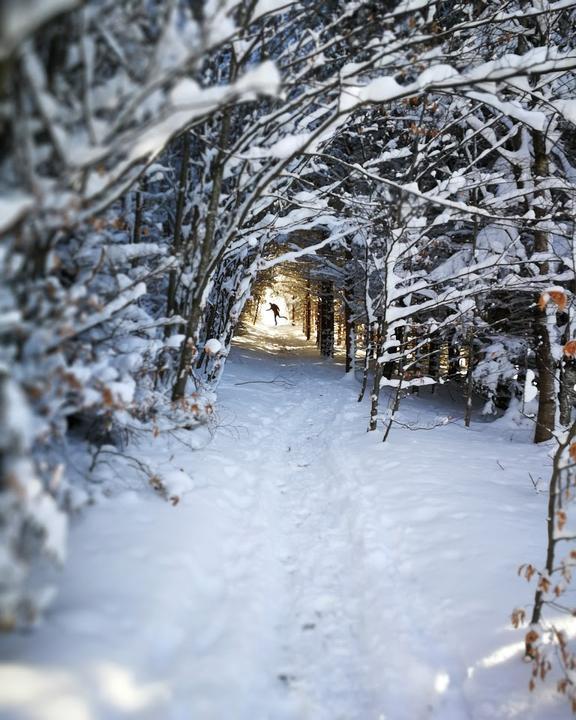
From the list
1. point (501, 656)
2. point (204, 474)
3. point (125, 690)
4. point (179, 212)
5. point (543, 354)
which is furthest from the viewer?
point (543, 354)

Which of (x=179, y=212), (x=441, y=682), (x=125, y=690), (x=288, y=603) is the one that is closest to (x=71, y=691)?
(x=125, y=690)

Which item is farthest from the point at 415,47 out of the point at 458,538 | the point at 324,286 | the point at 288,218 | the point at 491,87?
the point at 324,286

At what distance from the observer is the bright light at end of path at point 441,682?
229 cm

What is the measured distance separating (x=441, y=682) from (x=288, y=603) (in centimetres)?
112

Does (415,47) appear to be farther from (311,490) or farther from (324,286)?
(324,286)

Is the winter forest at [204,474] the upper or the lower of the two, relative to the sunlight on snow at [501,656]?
upper

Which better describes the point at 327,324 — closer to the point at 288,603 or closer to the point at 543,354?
the point at 543,354

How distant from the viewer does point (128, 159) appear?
2.14 metres

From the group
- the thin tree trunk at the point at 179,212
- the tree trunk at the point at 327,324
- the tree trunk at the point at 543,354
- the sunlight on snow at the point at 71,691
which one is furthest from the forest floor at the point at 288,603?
the tree trunk at the point at 327,324

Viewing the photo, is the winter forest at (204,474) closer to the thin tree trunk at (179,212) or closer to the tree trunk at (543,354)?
the thin tree trunk at (179,212)

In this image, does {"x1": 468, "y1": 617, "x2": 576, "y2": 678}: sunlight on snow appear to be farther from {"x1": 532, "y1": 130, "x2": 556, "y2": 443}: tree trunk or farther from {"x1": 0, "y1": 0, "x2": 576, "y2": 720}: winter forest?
{"x1": 532, "y1": 130, "x2": 556, "y2": 443}: tree trunk

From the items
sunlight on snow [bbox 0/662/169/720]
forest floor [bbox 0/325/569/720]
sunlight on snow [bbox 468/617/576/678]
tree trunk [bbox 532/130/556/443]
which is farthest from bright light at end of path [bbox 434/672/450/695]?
tree trunk [bbox 532/130/556/443]

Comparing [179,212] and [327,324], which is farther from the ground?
[179,212]

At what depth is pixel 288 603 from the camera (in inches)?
115
